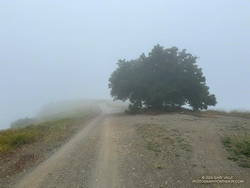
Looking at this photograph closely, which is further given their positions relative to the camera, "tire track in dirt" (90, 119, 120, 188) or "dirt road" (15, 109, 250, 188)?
"dirt road" (15, 109, 250, 188)

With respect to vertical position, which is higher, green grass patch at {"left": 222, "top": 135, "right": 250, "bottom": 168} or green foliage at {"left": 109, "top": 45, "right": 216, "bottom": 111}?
green foliage at {"left": 109, "top": 45, "right": 216, "bottom": 111}

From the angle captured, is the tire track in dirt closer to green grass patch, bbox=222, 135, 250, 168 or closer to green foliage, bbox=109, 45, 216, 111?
green grass patch, bbox=222, 135, 250, 168

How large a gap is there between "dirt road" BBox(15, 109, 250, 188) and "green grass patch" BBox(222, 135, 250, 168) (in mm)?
425

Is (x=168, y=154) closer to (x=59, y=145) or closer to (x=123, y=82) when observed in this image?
(x=59, y=145)

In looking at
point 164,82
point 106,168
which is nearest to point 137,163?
point 106,168

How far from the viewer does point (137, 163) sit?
17.1m

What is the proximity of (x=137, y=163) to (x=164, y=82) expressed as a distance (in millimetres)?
30959

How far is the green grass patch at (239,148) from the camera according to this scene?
58.9ft

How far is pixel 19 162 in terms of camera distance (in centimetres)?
1938

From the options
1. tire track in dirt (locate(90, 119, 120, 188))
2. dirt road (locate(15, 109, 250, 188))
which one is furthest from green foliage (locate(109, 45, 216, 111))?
tire track in dirt (locate(90, 119, 120, 188))

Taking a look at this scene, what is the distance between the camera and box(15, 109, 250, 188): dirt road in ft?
48.0

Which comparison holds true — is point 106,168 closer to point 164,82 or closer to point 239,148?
point 239,148

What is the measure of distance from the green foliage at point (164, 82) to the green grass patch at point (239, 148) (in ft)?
76.6

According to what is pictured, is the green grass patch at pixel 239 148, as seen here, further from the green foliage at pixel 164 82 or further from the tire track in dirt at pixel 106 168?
the green foliage at pixel 164 82
